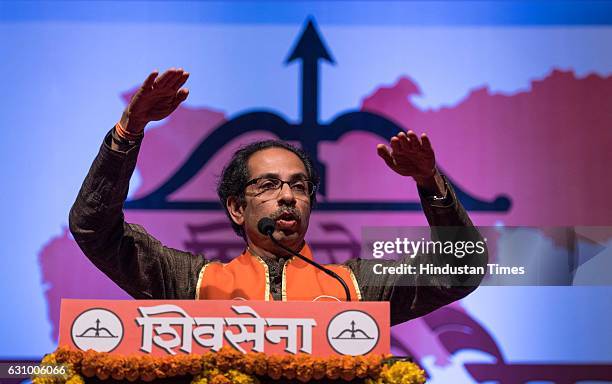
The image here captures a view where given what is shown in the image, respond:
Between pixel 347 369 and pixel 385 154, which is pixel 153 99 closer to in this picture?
pixel 385 154

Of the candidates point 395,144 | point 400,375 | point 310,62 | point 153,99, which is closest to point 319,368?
point 400,375

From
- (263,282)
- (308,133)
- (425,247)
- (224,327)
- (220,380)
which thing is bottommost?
(220,380)

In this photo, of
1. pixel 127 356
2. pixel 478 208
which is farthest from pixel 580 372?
pixel 127 356

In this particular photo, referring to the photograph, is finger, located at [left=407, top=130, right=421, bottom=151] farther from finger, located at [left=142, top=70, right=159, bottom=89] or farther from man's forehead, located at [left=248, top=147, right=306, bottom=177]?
finger, located at [left=142, top=70, right=159, bottom=89]

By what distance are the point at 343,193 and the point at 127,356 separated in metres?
1.67

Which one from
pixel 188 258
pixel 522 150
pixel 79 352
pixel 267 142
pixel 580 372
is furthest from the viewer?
pixel 522 150

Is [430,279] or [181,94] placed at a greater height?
[181,94]

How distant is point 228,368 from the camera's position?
5.62 feet

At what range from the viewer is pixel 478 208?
10.8 ft

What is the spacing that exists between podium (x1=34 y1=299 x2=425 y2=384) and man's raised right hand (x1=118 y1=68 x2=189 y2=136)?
22.8 inches

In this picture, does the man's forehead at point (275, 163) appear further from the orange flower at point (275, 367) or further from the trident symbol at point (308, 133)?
the orange flower at point (275, 367)

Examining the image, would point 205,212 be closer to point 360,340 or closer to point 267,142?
point 267,142

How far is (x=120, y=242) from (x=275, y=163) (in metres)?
0.50

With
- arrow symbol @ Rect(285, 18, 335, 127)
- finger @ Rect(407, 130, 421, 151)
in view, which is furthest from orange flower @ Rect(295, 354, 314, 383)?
arrow symbol @ Rect(285, 18, 335, 127)
